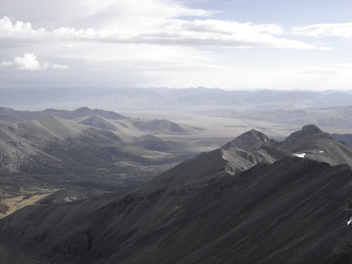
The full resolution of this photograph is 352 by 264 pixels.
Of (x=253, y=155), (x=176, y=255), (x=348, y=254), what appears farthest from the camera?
(x=253, y=155)

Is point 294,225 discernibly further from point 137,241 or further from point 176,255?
point 137,241

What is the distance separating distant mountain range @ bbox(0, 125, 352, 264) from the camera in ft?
197

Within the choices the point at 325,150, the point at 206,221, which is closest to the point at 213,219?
the point at 206,221

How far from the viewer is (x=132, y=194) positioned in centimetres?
12181

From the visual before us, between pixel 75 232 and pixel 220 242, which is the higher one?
pixel 220 242

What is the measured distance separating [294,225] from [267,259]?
9.28 metres

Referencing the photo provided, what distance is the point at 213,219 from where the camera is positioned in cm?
8412

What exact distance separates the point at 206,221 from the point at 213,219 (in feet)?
4.76

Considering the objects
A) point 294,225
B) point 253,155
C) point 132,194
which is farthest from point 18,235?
point 294,225

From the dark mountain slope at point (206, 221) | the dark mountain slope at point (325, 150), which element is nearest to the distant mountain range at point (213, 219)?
the dark mountain slope at point (206, 221)

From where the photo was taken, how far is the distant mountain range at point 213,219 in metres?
60.0

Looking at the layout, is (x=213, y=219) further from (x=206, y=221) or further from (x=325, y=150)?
(x=325, y=150)

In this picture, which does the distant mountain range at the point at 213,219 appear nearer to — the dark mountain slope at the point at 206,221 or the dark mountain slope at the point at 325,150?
the dark mountain slope at the point at 206,221

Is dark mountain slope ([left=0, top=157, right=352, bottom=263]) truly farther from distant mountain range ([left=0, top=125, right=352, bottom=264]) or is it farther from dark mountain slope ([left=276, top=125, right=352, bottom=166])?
dark mountain slope ([left=276, top=125, right=352, bottom=166])
